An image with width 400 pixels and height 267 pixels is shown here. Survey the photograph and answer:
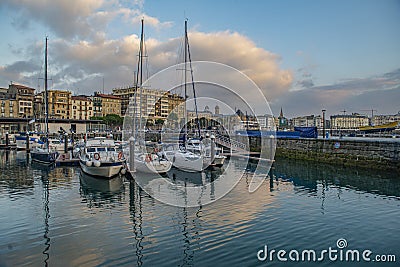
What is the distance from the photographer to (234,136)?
49.8 metres

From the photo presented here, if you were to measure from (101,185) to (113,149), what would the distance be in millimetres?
5410

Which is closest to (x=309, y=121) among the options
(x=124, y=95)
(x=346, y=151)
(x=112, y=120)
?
(x=124, y=95)

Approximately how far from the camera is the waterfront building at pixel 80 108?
109m

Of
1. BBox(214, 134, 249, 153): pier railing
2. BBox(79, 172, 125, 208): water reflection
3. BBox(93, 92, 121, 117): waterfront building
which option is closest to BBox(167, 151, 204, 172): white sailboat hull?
BBox(79, 172, 125, 208): water reflection

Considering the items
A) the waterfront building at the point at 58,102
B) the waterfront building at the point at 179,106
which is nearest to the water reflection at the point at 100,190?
the waterfront building at the point at 179,106

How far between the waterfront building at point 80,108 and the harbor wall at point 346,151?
8575cm

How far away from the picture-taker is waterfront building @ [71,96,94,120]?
358ft

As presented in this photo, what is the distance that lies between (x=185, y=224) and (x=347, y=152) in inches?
898

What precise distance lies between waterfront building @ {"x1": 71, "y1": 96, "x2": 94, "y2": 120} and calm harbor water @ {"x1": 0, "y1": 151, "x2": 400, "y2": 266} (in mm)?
94292

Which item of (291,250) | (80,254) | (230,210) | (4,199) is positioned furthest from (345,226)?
(4,199)

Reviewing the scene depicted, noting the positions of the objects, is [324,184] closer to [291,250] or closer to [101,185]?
[291,250]

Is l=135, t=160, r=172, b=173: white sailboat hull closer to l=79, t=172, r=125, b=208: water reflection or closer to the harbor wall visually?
l=79, t=172, r=125, b=208: water reflection

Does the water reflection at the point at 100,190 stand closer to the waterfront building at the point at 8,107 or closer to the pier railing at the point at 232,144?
the pier railing at the point at 232,144

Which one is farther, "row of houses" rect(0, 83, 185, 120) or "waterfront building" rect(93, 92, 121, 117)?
"waterfront building" rect(93, 92, 121, 117)
